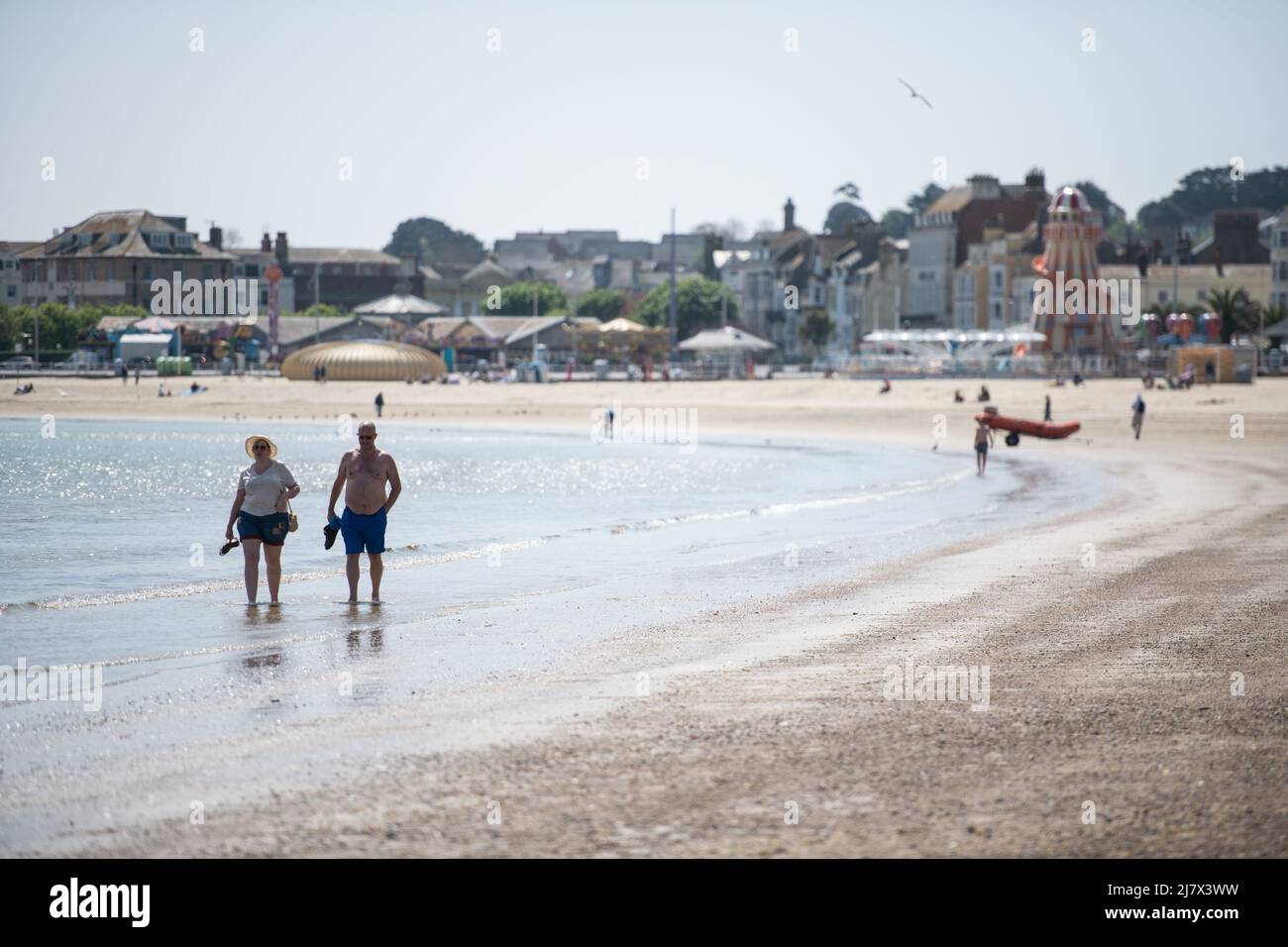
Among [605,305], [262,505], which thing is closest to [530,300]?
[605,305]

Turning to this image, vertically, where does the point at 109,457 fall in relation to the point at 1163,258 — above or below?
below

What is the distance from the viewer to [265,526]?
13438 mm

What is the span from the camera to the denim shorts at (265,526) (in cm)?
1341

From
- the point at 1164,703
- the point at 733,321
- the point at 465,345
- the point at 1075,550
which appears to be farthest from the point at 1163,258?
the point at 1164,703

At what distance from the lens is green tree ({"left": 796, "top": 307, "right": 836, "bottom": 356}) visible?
12681 cm

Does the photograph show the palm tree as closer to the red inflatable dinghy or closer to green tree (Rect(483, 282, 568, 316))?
the red inflatable dinghy

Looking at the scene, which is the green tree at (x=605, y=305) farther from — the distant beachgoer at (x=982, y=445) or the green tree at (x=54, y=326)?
the distant beachgoer at (x=982, y=445)

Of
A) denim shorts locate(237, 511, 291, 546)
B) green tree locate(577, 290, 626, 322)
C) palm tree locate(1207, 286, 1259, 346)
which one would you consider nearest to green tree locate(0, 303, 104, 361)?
green tree locate(577, 290, 626, 322)

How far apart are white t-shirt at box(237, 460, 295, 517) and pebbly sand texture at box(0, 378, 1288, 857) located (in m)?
3.42

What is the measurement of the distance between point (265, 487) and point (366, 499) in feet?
2.90

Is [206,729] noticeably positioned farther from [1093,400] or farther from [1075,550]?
[1093,400]

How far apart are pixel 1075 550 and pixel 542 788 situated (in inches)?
477

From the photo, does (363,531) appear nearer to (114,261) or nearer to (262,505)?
(262,505)

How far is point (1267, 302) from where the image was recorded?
320ft
